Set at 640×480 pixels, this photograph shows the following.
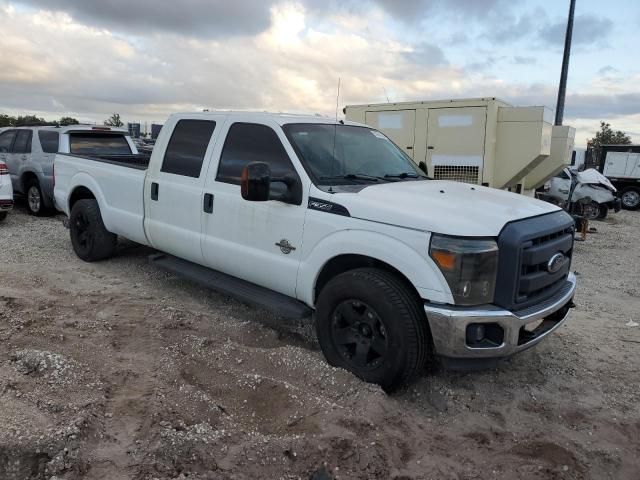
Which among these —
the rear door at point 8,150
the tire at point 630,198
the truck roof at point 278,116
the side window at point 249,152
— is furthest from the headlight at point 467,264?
the tire at point 630,198

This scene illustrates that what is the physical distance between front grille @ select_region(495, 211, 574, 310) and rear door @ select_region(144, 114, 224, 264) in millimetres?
2699

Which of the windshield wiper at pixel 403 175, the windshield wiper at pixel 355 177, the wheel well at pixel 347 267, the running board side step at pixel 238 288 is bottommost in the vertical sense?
the running board side step at pixel 238 288

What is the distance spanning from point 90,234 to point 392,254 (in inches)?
175

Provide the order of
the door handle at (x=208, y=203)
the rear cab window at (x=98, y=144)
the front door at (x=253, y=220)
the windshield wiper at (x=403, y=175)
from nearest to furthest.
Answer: the front door at (x=253, y=220)
the windshield wiper at (x=403, y=175)
the door handle at (x=208, y=203)
the rear cab window at (x=98, y=144)

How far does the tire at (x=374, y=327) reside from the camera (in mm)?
3436

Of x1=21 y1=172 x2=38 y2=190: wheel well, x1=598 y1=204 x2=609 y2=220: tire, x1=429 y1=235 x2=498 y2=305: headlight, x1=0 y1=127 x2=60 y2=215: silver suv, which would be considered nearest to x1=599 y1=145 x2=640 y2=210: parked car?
x1=598 y1=204 x2=609 y2=220: tire

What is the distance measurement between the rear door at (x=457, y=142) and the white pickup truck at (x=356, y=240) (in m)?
4.35

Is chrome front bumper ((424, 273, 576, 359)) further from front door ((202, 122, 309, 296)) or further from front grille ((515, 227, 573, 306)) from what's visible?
front door ((202, 122, 309, 296))

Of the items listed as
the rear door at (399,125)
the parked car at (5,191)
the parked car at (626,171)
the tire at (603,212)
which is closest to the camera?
the parked car at (5,191)

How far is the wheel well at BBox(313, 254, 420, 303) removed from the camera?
11.9ft

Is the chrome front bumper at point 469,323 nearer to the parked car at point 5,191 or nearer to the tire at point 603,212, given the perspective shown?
the parked car at point 5,191

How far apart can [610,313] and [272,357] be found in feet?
13.4

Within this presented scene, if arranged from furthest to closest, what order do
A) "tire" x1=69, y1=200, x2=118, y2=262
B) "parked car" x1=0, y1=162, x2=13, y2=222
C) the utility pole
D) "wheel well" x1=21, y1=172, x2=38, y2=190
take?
the utility pole
"wheel well" x1=21, y1=172, x2=38, y2=190
"parked car" x1=0, y1=162, x2=13, y2=222
"tire" x1=69, y1=200, x2=118, y2=262

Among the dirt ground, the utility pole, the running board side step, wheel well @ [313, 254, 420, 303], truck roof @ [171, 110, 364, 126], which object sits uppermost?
the utility pole
